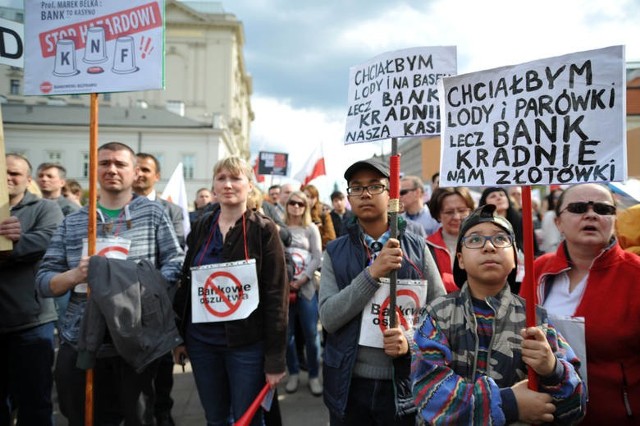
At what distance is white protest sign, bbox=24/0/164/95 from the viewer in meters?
2.73

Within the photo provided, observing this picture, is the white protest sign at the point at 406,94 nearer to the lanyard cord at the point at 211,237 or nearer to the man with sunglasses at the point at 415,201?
the lanyard cord at the point at 211,237

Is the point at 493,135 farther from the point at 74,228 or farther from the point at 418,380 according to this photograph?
the point at 74,228

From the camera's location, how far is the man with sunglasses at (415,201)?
4.72m

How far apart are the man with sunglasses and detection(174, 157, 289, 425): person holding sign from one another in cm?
235

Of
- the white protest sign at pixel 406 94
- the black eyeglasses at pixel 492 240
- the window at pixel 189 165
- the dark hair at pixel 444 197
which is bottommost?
the black eyeglasses at pixel 492 240

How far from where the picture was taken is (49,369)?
2979 mm

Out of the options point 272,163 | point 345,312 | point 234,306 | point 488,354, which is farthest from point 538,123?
point 272,163

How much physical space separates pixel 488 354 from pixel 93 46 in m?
2.89

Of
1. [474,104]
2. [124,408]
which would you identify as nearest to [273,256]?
[124,408]

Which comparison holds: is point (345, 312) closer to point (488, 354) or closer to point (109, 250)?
point (488, 354)

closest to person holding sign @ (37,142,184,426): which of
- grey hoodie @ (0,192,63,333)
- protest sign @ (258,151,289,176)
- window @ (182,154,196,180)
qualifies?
grey hoodie @ (0,192,63,333)

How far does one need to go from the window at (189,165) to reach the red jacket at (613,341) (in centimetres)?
4627

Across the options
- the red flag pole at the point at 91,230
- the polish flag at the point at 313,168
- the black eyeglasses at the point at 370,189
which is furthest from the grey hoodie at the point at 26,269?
the polish flag at the point at 313,168

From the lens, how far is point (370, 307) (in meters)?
2.25
